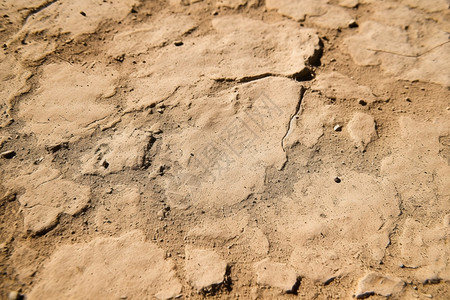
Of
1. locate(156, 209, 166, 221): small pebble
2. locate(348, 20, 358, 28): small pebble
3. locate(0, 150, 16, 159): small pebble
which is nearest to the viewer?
locate(156, 209, 166, 221): small pebble

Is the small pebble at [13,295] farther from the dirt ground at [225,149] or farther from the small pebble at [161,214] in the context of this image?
the small pebble at [161,214]

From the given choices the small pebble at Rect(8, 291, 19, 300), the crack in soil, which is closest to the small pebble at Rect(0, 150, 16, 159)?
the small pebble at Rect(8, 291, 19, 300)

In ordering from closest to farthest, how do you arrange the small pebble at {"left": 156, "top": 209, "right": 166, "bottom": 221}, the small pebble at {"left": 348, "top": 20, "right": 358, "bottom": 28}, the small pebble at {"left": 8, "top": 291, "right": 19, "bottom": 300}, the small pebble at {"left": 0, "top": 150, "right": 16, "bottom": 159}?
the small pebble at {"left": 8, "top": 291, "right": 19, "bottom": 300}
the small pebble at {"left": 156, "top": 209, "right": 166, "bottom": 221}
the small pebble at {"left": 0, "top": 150, "right": 16, "bottom": 159}
the small pebble at {"left": 348, "top": 20, "right": 358, "bottom": 28}

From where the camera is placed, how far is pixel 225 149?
1.63 meters

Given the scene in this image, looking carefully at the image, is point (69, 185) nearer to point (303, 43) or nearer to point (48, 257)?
point (48, 257)

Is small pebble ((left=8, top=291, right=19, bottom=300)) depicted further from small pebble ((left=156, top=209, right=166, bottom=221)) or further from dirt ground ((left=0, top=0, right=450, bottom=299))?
small pebble ((left=156, top=209, right=166, bottom=221))

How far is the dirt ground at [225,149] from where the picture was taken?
4.40 ft

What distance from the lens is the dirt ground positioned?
1.34 m

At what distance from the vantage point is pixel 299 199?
150cm

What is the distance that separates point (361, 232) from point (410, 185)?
0.31 m

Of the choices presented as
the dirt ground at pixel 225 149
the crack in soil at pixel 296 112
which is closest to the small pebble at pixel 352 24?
the dirt ground at pixel 225 149

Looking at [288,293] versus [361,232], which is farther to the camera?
[361,232]

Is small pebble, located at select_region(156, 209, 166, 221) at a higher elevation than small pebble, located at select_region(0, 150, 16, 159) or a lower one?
lower

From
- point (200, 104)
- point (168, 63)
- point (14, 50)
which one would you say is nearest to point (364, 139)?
point (200, 104)
